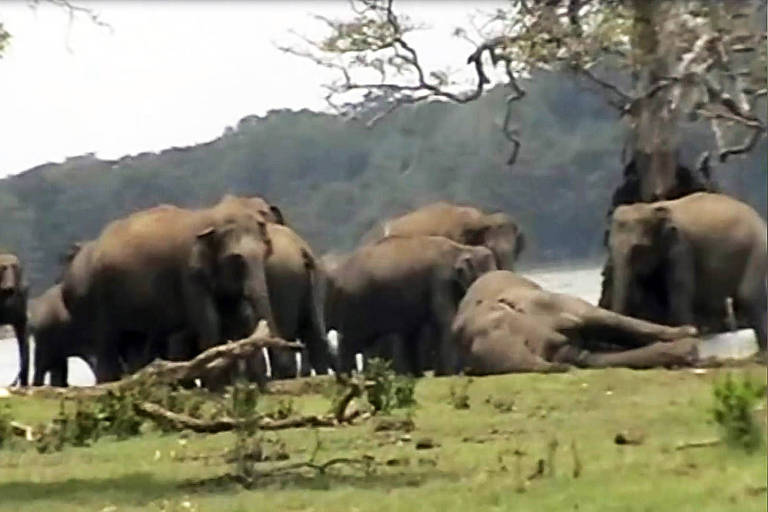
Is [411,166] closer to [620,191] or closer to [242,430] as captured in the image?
[620,191]

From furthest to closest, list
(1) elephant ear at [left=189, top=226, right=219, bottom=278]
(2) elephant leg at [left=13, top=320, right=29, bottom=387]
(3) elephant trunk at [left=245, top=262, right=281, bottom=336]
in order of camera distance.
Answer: (2) elephant leg at [left=13, top=320, right=29, bottom=387] < (1) elephant ear at [left=189, top=226, right=219, bottom=278] < (3) elephant trunk at [left=245, top=262, right=281, bottom=336]

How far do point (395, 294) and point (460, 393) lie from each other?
26.3 feet

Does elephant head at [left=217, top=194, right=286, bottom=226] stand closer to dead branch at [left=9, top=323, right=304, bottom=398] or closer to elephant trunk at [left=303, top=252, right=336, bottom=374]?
elephant trunk at [left=303, top=252, right=336, bottom=374]

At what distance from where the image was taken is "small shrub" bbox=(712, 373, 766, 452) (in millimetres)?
7652

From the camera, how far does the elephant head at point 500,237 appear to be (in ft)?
69.6

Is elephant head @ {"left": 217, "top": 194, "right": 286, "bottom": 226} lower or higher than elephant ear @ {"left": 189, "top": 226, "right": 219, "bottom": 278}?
higher

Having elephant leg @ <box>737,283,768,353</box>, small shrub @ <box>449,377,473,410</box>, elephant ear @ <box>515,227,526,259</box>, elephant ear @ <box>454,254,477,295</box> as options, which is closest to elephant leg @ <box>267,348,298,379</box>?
elephant ear @ <box>454,254,477,295</box>

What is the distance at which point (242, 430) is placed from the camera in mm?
9375

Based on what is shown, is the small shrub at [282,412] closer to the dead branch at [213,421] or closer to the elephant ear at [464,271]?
the dead branch at [213,421]

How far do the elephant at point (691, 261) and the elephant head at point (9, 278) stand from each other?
8074 mm

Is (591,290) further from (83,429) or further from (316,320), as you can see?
(83,429)

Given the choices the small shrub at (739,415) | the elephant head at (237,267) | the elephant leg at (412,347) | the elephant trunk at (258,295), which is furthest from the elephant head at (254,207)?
the small shrub at (739,415)

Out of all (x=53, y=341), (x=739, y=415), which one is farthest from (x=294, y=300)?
(x=739, y=415)

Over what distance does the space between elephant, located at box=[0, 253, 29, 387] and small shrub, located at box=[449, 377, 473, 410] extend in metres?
10.3
